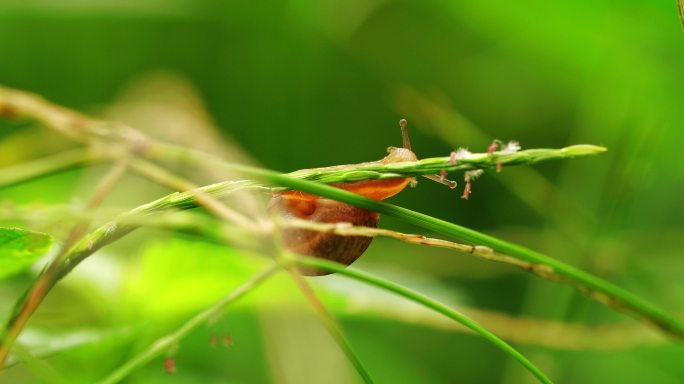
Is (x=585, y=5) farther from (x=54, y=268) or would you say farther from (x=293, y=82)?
(x=54, y=268)

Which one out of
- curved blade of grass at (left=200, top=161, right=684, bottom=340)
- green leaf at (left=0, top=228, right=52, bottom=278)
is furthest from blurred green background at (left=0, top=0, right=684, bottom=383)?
curved blade of grass at (left=200, top=161, right=684, bottom=340)

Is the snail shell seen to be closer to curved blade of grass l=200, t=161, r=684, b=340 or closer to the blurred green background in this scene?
curved blade of grass l=200, t=161, r=684, b=340

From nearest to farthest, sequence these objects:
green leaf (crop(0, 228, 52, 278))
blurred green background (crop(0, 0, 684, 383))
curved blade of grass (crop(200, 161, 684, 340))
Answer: curved blade of grass (crop(200, 161, 684, 340))
green leaf (crop(0, 228, 52, 278))
blurred green background (crop(0, 0, 684, 383))

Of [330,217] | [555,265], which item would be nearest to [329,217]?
[330,217]

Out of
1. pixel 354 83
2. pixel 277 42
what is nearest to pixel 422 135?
pixel 354 83

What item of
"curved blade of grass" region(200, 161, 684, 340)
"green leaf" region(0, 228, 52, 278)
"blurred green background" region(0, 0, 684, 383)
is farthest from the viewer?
"blurred green background" region(0, 0, 684, 383)

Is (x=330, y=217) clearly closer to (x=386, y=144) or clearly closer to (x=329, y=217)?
(x=329, y=217)

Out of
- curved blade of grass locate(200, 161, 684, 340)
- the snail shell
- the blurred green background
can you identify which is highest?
the blurred green background

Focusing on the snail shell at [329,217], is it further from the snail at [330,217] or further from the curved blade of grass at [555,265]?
the curved blade of grass at [555,265]
